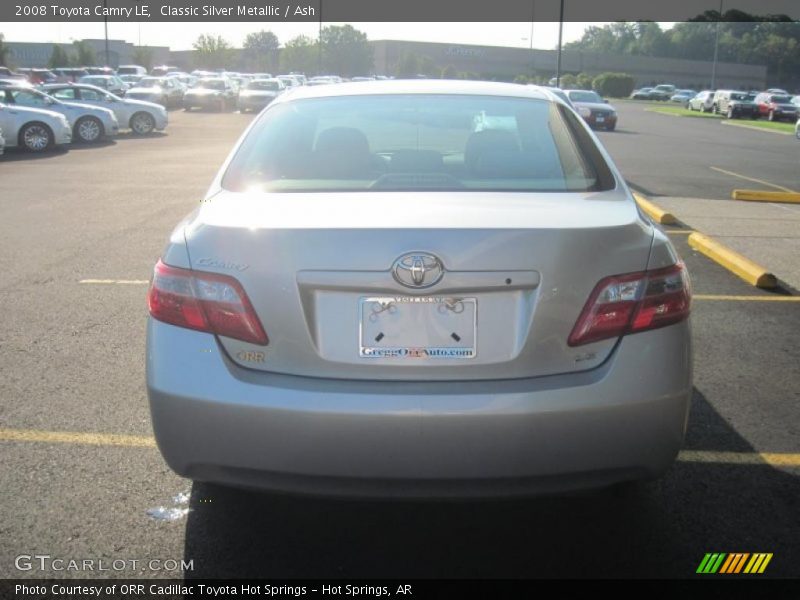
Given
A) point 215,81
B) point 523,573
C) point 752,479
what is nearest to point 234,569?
point 523,573

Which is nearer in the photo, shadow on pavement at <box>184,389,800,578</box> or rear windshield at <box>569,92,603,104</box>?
shadow on pavement at <box>184,389,800,578</box>

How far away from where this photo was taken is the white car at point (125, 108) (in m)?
25.2

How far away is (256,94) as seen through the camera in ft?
133

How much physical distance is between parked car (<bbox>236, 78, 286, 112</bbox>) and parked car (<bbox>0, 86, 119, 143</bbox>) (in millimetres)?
16799

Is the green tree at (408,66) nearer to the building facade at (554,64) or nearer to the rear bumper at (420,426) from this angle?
the building facade at (554,64)

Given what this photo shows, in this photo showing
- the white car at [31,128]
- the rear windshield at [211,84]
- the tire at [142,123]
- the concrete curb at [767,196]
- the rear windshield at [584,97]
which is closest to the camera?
the concrete curb at [767,196]

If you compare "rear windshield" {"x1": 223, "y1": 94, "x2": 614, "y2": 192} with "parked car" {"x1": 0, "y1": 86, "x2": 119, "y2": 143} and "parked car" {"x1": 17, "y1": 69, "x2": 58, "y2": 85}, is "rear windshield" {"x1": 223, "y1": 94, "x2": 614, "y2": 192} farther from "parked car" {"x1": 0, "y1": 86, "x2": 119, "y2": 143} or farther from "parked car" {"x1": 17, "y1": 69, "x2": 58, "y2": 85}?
"parked car" {"x1": 17, "y1": 69, "x2": 58, "y2": 85}

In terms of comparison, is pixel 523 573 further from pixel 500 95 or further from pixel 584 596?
pixel 500 95

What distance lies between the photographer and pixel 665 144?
25.7 meters

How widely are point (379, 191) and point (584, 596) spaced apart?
160 cm

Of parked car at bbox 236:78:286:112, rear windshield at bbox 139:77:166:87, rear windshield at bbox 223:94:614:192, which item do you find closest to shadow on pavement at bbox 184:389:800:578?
rear windshield at bbox 223:94:614:192

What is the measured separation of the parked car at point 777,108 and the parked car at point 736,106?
1.70 feet

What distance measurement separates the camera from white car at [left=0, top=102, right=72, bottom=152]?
→ 63.4 ft

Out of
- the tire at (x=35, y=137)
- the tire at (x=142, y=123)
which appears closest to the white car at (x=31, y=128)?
the tire at (x=35, y=137)
